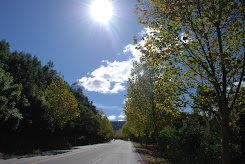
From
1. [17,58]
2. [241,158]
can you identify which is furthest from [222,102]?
[17,58]

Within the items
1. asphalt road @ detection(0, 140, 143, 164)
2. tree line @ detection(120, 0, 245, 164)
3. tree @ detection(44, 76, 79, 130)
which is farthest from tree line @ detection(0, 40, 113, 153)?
tree line @ detection(120, 0, 245, 164)

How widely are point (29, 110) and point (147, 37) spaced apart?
82.8 ft

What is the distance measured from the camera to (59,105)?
102 feet

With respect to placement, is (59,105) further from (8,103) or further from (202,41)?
(202,41)

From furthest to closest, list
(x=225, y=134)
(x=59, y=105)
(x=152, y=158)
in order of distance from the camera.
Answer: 1. (x=59, y=105)
2. (x=152, y=158)
3. (x=225, y=134)

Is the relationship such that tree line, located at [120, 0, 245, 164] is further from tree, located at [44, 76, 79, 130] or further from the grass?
tree, located at [44, 76, 79, 130]

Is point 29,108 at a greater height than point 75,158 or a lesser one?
greater

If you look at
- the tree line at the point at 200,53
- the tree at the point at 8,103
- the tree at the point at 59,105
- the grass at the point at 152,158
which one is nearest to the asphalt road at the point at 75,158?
the grass at the point at 152,158

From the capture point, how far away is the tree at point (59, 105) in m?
30.4

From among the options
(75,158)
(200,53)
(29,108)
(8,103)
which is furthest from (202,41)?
(29,108)

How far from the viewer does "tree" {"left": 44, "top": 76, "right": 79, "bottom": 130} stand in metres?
30.4

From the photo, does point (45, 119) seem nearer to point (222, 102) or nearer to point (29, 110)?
point (29, 110)

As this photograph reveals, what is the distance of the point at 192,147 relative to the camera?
13.7 m

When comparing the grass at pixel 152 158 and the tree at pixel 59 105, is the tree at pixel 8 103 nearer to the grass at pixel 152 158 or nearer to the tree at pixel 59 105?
the tree at pixel 59 105
